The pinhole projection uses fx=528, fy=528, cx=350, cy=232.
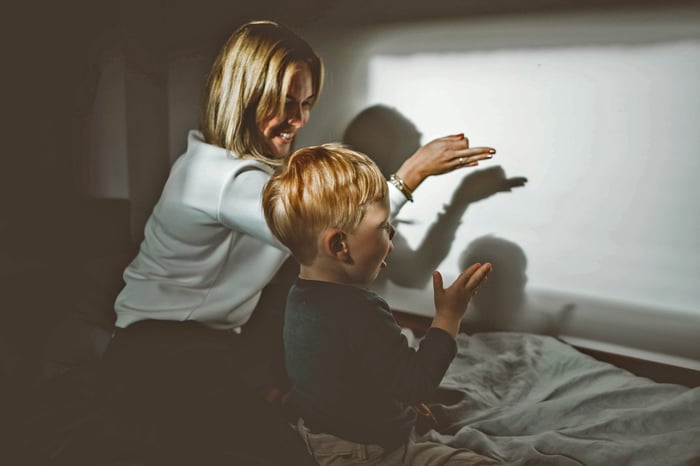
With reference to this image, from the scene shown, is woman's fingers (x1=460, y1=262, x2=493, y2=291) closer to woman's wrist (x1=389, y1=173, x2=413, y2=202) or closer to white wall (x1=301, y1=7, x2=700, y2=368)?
woman's wrist (x1=389, y1=173, x2=413, y2=202)

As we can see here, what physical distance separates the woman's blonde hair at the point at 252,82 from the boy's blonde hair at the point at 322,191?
17 cm

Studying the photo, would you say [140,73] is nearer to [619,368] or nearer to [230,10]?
[230,10]

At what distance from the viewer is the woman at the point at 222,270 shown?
26.8 inches

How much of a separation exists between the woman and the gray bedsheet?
0.29 meters

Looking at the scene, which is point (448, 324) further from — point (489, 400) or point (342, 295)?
point (489, 400)

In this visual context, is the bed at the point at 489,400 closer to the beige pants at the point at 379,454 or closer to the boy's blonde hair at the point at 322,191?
the beige pants at the point at 379,454

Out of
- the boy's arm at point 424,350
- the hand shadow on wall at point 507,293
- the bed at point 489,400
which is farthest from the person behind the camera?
the hand shadow on wall at point 507,293

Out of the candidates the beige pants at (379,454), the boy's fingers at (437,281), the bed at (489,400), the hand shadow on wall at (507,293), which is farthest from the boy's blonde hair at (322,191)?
the hand shadow on wall at (507,293)

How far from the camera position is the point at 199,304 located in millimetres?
848

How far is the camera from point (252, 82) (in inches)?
29.6

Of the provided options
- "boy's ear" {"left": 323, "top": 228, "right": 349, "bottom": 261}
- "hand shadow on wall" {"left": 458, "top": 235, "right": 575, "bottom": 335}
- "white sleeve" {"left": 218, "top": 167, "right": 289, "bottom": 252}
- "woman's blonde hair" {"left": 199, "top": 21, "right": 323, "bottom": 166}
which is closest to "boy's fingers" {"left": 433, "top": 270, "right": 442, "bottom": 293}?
"boy's ear" {"left": 323, "top": 228, "right": 349, "bottom": 261}

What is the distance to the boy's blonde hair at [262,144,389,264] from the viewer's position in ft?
1.94

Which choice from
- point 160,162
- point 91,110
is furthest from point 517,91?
point 91,110

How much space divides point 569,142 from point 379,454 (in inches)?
25.3
